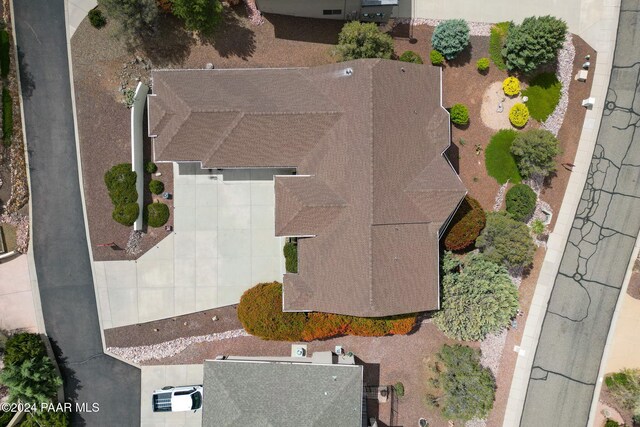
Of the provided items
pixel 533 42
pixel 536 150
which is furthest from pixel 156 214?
pixel 533 42

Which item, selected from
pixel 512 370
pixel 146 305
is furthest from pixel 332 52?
pixel 512 370

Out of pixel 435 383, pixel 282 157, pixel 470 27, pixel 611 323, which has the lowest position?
pixel 435 383

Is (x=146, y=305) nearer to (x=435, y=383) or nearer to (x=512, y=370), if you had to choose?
(x=435, y=383)

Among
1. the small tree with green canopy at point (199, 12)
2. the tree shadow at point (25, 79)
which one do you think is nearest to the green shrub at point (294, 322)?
the small tree with green canopy at point (199, 12)

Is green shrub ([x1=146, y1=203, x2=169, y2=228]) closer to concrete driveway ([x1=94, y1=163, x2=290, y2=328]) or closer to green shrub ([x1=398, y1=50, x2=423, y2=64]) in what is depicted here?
concrete driveway ([x1=94, y1=163, x2=290, y2=328])

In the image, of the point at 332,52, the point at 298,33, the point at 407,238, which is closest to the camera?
the point at 407,238

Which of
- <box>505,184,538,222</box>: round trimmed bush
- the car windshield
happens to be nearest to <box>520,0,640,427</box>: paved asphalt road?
<box>505,184,538,222</box>: round trimmed bush
